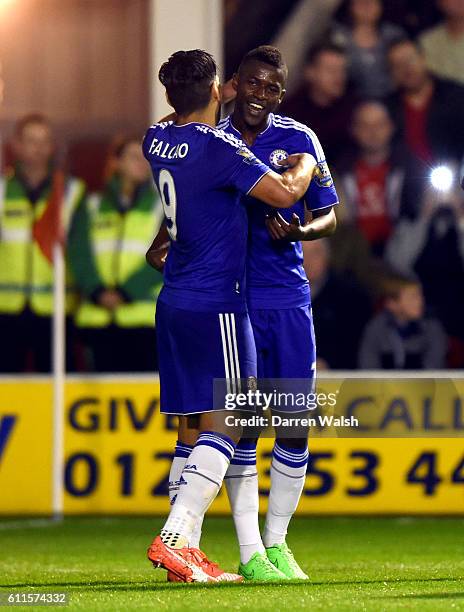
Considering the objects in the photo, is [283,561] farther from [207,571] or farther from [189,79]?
[189,79]

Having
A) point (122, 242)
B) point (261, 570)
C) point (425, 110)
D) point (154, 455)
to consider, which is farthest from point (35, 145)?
point (261, 570)

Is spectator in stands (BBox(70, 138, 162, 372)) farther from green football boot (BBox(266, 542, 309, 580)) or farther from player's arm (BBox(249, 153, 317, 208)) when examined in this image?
player's arm (BBox(249, 153, 317, 208))

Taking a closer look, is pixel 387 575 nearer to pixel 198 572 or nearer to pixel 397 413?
pixel 198 572

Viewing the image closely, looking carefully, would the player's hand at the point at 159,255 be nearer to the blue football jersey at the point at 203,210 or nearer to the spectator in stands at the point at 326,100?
the blue football jersey at the point at 203,210

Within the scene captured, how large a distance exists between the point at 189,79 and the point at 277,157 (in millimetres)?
583

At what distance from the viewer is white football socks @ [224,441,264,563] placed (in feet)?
19.3

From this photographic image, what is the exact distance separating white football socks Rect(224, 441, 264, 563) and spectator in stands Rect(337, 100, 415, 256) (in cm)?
375

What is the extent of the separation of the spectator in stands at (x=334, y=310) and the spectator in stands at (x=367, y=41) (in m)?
0.98

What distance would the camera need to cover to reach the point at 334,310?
382 inches

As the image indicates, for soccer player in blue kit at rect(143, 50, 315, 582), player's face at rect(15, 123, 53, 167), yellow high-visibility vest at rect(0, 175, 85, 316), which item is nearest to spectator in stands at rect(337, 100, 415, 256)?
yellow high-visibility vest at rect(0, 175, 85, 316)

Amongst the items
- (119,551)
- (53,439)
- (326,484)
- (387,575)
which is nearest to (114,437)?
(53,439)

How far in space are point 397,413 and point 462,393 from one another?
1.27 feet

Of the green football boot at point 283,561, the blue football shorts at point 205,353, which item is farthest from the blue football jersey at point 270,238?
the green football boot at point 283,561

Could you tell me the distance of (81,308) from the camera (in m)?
9.60
